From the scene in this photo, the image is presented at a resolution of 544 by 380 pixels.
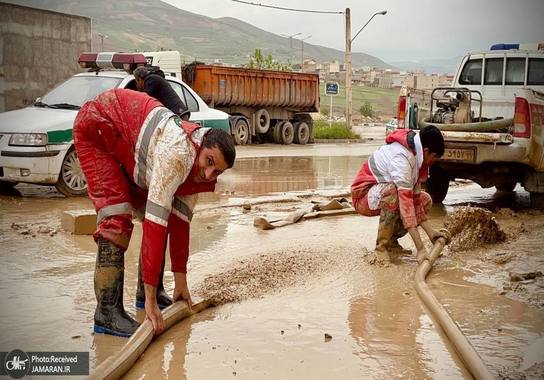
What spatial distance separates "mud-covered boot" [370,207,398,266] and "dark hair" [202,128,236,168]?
2445 mm

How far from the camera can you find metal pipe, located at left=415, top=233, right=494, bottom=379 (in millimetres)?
3127

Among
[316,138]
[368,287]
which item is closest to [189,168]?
[368,287]

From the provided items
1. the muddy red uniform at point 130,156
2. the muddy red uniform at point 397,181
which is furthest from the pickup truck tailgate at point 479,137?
the muddy red uniform at point 130,156

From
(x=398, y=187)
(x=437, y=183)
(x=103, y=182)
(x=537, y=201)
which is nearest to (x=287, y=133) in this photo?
(x=437, y=183)

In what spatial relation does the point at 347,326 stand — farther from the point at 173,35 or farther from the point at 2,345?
the point at 173,35

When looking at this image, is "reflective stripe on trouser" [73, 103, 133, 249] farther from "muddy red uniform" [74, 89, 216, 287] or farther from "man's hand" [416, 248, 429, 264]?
"man's hand" [416, 248, 429, 264]

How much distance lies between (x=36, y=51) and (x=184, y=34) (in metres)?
128

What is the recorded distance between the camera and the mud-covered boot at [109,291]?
11.8 ft

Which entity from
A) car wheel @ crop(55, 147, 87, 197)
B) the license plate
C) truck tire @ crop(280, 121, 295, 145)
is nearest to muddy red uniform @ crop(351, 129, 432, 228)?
the license plate

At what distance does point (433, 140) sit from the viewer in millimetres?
5184

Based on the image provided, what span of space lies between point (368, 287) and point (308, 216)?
2740 mm

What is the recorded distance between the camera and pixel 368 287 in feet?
15.9

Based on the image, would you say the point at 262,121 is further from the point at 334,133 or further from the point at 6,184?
the point at 6,184

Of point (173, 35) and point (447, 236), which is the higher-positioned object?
point (173, 35)
